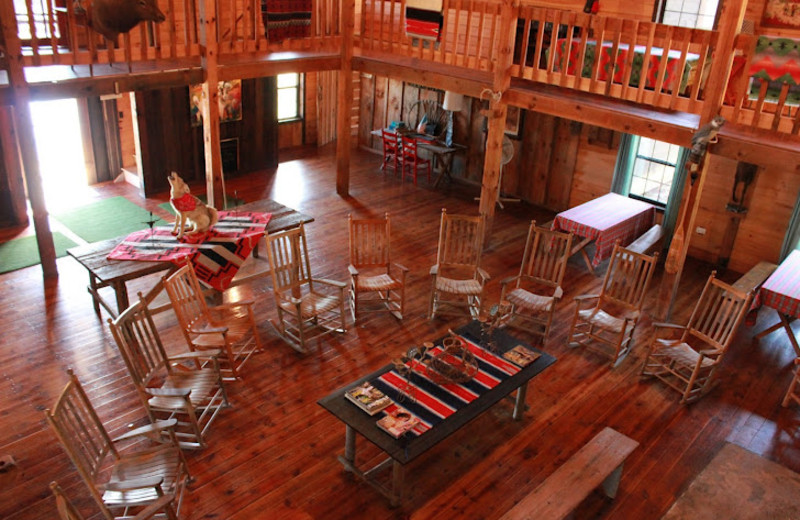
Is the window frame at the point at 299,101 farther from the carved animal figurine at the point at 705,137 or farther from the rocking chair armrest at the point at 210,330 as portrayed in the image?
the carved animal figurine at the point at 705,137

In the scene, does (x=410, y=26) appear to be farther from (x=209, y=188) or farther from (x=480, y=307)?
(x=480, y=307)

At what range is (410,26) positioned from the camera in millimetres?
8633

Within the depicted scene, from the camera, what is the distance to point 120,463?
4.36m

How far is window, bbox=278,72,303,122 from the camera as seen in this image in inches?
488

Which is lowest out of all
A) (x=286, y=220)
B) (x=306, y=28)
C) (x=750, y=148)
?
(x=286, y=220)

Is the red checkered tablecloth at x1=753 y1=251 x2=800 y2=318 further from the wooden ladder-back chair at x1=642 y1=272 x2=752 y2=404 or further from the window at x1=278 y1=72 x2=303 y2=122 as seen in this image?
the window at x1=278 y1=72 x2=303 y2=122

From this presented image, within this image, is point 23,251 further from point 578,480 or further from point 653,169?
point 653,169

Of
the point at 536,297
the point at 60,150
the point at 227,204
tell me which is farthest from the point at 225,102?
the point at 536,297

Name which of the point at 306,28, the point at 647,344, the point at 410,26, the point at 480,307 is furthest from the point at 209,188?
the point at 647,344

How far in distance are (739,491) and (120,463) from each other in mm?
4336

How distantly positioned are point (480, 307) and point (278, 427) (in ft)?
8.11

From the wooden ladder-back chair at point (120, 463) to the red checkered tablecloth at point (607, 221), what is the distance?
5.44 meters

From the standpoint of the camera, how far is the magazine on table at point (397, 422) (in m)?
4.53

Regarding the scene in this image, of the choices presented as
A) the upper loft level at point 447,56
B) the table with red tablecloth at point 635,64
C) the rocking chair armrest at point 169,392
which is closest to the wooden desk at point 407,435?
the rocking chair armrest at point 169,392
